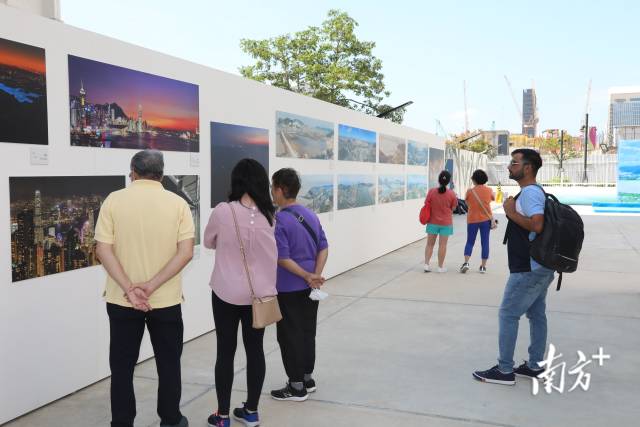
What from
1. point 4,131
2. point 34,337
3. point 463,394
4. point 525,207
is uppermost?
point 4,131

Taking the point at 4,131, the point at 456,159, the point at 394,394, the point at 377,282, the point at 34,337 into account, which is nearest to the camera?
the point at 4,131

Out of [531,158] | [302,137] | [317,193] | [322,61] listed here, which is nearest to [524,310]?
[531,158]

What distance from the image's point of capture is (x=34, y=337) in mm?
3955

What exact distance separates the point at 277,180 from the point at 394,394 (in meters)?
1.68

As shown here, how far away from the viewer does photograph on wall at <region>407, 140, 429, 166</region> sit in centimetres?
1345

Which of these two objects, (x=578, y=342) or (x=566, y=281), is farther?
(x=566, y=281)

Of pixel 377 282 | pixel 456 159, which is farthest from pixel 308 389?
pixel 456 159

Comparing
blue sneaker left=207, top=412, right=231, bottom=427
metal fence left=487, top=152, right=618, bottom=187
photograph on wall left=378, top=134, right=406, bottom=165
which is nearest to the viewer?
blue sneaker left=207, top=412, right=231, bottom=427

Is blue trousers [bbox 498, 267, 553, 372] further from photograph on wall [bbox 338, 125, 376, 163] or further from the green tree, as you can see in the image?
the green tree

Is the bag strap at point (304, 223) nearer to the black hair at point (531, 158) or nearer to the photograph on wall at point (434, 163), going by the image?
the black hair at point (531, 158)

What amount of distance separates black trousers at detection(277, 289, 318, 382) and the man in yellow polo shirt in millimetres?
881

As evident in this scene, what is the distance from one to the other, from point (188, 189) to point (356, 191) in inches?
189

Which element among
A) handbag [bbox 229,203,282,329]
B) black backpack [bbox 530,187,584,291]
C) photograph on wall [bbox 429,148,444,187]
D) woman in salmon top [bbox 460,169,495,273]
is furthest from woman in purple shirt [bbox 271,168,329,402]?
photograph on wall [bbox 429,148,444,187]

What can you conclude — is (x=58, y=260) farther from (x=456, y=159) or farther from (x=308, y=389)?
(x=456, y=159)
